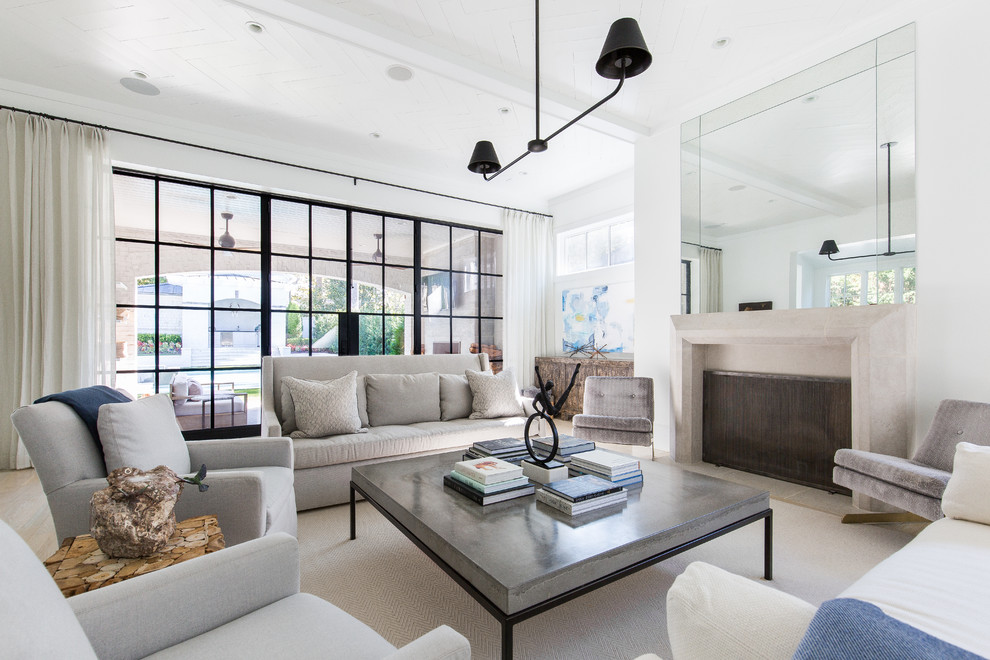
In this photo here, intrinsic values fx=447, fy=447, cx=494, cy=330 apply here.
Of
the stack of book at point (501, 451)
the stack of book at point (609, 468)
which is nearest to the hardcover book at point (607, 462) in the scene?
the stack of book at point (609, 468)

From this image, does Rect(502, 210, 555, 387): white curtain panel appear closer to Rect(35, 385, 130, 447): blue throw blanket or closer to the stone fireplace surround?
the stone fireplace surround

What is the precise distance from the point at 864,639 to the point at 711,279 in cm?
338

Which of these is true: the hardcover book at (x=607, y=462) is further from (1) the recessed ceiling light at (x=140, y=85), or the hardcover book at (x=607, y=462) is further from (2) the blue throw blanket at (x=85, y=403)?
(1) the recessed ceiling light at (x=140, y=85)

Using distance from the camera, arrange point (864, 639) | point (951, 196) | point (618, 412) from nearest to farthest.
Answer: point (864, 639)
point (951, 196)
point (618, 412)

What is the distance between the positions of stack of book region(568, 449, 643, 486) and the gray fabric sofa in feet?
4.23

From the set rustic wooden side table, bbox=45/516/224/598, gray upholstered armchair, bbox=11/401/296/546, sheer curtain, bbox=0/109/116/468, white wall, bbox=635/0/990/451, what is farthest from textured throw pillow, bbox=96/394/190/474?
white wall, bbox=635/0/990/451

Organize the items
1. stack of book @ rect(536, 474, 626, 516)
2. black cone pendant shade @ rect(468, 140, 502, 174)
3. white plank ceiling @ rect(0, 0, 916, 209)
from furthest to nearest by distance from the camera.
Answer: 1. black cone pendant shade @ rect(468, 140, 502, 174)
2. white plank ceiling @ rect(0, 0, 916, 209)
3. stack of book @ rect(536, 474, 626, 516)

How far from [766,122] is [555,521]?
128 inches

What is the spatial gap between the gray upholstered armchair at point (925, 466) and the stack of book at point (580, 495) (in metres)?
1.28

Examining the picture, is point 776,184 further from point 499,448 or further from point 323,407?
point 323,407

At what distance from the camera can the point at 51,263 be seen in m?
3.42

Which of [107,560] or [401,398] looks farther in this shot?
[401,398]

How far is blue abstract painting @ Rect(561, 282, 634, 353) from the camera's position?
510 centimetres

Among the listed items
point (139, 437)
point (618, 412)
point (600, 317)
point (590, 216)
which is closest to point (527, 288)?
point (600, 317)
